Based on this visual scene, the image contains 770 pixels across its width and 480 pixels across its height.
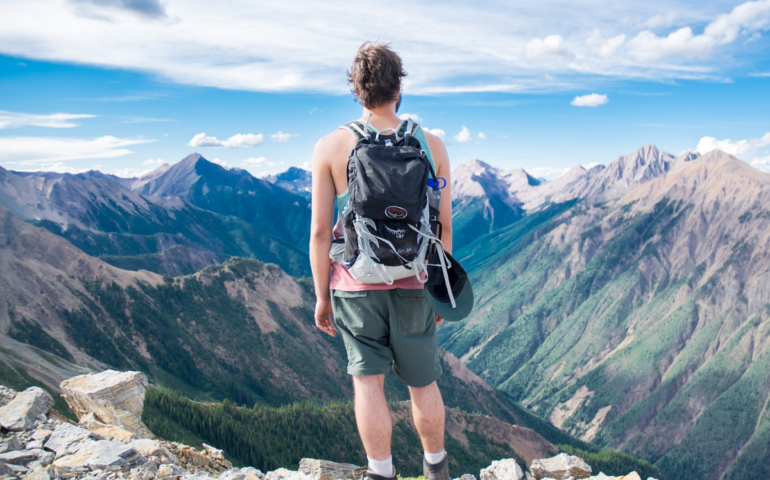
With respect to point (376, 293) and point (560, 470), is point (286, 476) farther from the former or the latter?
point (560, 470)

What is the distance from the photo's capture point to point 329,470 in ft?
32.8

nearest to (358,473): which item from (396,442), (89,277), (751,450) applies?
(396,442)

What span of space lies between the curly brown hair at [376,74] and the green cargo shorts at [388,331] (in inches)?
101

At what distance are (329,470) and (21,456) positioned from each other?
206 inches

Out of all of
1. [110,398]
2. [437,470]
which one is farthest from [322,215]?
[110,398]

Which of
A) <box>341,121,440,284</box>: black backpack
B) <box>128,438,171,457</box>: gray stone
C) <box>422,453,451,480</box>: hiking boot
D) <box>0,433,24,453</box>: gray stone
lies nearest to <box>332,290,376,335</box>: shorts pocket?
<box>341,121,440,284</box>: black backpack

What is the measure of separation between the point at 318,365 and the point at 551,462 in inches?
4111

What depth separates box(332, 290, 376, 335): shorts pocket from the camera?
21.4ft

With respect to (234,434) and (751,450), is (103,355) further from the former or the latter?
(751,450)

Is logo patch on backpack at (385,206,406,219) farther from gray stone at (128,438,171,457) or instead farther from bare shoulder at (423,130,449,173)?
gray stone at (128,438,171,457)

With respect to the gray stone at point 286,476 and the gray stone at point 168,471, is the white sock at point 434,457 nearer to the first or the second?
the gray stone at point 286,476

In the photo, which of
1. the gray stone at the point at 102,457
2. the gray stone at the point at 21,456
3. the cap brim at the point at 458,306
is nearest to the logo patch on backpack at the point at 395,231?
the cap brim at the point at 458,306

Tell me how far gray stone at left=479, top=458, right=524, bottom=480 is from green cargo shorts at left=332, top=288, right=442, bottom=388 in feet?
13.0

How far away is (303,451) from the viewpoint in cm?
5522
